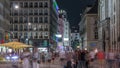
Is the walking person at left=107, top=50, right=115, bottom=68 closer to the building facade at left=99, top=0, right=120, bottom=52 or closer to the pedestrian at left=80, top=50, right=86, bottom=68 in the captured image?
the pedestrian at left=80, top=50, right=86, bottom=68

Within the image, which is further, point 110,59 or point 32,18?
point 32,18

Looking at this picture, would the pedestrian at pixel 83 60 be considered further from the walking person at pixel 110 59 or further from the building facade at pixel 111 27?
the building facade at pixel 111 27

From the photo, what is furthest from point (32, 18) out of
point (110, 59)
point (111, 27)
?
point (110, 59)

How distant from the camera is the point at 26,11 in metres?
151

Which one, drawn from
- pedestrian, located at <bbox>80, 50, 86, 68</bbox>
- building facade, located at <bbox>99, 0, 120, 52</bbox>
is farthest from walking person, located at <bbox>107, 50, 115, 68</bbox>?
building facade, located at <bbox>99, 0, 120, 52</bbox>

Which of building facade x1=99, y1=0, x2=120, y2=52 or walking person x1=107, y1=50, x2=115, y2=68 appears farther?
building facade x1=99, y1=0, x2=120, y2=52

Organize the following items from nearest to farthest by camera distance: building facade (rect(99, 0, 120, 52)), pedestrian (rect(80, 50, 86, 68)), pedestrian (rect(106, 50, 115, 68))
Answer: pedestrian (rect(80, 50, 86, 68)) < pedestrian (rect(106, 50, 115, 68)) < building facade (rect(99, 0, 120, 52))

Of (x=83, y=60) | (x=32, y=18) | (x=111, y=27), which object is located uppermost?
(x=32, y=18)

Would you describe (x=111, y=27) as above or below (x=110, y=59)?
above

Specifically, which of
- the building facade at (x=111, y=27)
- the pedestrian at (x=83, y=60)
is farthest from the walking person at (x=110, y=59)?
the building facade at (x=111, y=27)

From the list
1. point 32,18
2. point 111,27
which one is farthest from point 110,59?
point 32,18

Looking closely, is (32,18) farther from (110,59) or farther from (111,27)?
(110,59)

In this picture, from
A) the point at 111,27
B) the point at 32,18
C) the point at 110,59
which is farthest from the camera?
the point at 32,18

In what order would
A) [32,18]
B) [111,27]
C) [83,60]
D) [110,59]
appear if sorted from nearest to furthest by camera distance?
[83,60]
[110,59]
[111,27]
[32,18]
